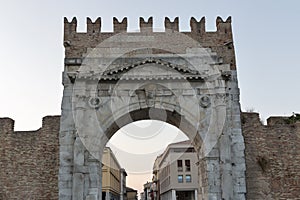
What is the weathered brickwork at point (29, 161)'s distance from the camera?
1200 cm

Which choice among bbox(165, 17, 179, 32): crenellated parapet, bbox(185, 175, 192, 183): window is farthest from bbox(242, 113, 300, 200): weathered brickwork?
bbox(185, 175, 192, 183): window

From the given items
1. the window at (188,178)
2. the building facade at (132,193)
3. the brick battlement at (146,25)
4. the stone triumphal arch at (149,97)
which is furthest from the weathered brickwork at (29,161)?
the building facade at (132,193)

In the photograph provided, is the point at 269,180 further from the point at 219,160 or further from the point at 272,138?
the point at 219,160

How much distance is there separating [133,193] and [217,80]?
200 feet

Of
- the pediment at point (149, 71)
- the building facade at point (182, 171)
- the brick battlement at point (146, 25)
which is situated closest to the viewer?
the pediment at point (149, 71)

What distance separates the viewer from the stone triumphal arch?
423 inches

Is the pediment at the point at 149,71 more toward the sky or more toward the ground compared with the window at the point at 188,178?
more toward the sky

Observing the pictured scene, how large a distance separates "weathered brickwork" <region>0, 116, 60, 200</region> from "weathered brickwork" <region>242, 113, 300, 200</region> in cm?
635

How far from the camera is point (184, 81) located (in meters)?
11.4

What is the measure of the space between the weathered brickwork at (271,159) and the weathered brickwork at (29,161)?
20.8 feet

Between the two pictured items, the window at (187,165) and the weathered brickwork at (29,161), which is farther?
the window at (187,165)

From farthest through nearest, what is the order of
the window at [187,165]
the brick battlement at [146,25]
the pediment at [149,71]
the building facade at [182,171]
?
the window at [187,165]
the building facade at [182,171]
the brick battlement at [146,25]
the pediment at [149,71]

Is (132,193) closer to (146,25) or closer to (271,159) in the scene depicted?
(271,159)

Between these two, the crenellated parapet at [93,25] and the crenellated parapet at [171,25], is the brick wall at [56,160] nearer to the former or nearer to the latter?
the crenellated parapet at [93,25]
